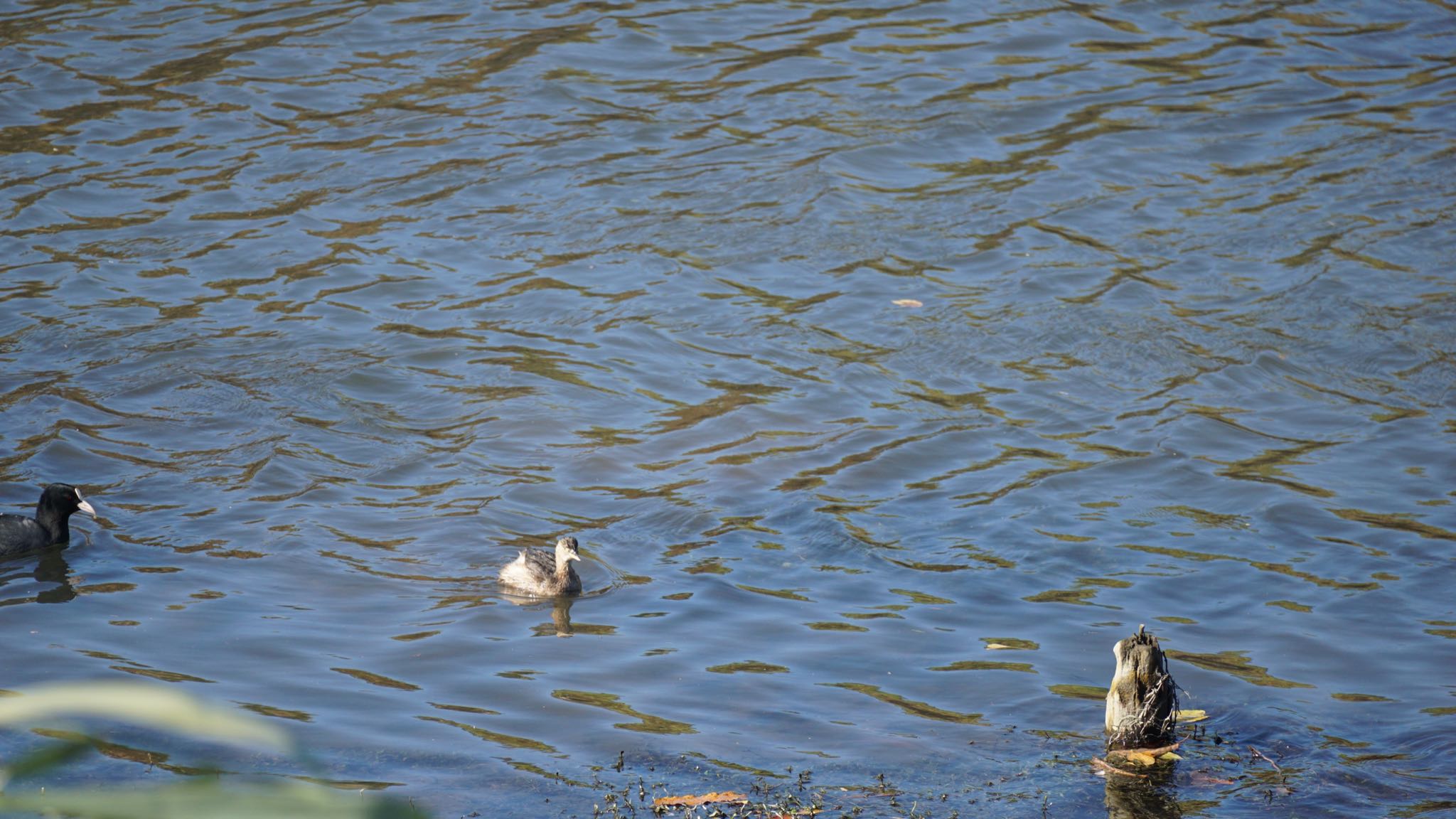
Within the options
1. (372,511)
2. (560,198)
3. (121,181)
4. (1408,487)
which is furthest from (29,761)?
(121,181)

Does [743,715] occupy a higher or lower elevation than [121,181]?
lower

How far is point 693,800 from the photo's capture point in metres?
5.64

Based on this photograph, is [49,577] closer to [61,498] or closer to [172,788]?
[61,498]

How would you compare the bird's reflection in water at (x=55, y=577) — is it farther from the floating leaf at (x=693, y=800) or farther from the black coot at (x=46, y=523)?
the floating leaf at (x=693, y=800)

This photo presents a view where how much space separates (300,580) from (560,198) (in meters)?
6.89

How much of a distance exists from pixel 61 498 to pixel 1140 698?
6518 mm

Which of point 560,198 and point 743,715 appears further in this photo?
point 560,198

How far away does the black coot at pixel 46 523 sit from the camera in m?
8.70

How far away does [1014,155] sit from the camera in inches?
606

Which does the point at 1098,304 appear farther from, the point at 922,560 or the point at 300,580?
the point at 300,580

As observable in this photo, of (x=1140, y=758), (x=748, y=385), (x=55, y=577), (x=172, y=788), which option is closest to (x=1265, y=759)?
(x=1140, y=758)

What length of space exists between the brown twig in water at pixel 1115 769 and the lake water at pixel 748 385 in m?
0.07

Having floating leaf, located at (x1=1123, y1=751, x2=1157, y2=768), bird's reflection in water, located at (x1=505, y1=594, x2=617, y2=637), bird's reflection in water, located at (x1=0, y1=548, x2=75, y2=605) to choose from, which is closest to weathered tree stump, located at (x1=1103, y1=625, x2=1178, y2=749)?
floating leaf, located at (x1=1123, y1=751, x2=1157, y2=768)

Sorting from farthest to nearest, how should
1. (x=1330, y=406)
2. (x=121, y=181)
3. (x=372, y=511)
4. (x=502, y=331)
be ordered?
(x=121, y=181) → (x=502, y=331) → (x=1330, y=406) → (x=372, y=511)
